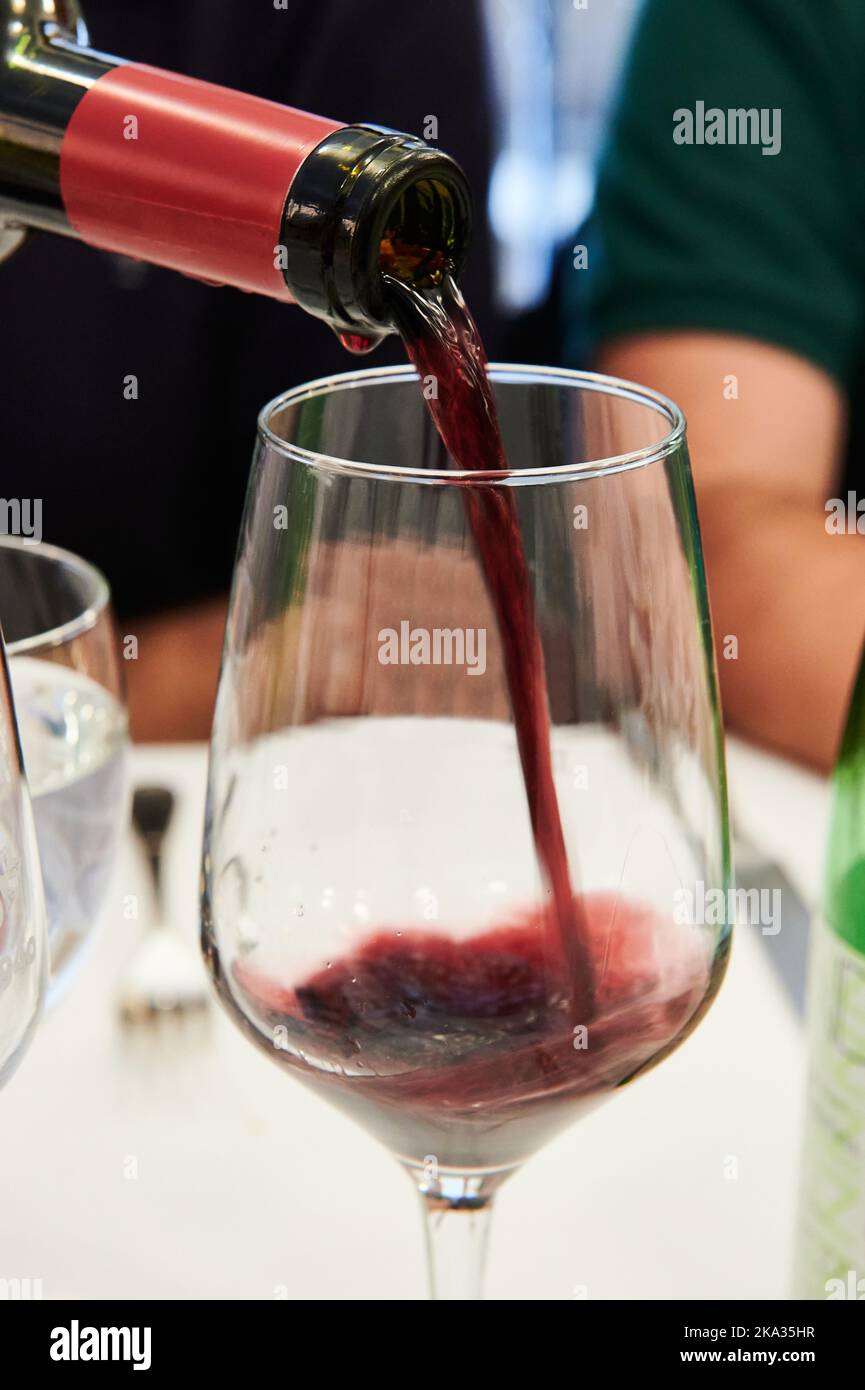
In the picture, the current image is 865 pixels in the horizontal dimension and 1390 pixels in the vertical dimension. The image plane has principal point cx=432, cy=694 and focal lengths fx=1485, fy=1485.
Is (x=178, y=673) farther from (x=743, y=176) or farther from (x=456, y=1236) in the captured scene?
(x=456, y=1236)

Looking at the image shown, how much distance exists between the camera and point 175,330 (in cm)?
121

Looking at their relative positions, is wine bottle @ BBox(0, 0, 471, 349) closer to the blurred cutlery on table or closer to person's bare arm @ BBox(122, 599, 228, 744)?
the blurred cutlery on table

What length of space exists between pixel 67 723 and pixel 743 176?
0.83 meters

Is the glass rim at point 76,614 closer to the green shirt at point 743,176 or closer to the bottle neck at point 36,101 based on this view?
the bottle neck at point 36,101

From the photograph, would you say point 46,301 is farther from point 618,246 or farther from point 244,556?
point 244,556

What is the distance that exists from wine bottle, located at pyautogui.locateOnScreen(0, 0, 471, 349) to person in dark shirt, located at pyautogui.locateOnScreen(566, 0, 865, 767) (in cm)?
Result: 77

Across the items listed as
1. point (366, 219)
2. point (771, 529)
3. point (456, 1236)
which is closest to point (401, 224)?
point (366, 219)

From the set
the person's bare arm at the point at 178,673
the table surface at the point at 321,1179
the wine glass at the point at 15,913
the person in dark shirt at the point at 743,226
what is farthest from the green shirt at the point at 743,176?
the wine glass at the point at 15,913

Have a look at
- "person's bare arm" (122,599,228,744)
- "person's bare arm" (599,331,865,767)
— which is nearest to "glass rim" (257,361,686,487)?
"person's bare arm" (599,331,865,767)

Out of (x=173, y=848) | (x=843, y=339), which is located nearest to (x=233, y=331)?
(x=843, y=339)

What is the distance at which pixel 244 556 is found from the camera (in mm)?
349

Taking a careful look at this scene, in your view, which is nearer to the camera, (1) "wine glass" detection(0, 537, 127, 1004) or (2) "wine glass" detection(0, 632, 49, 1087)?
(2) "wine glass" detection(0, 632, 49, 1087)

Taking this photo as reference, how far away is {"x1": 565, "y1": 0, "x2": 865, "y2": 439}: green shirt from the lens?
1104 mm

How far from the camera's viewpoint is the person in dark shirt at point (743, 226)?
110 cm
